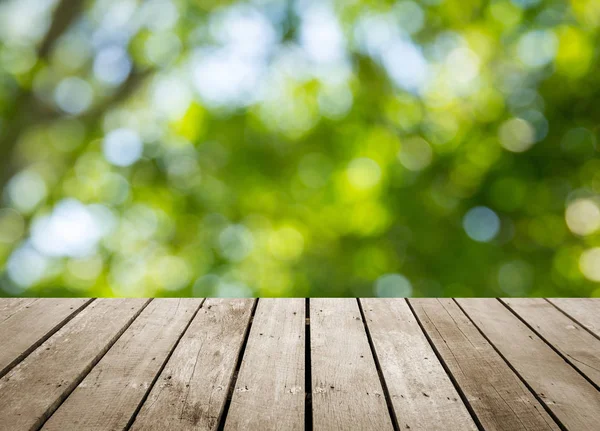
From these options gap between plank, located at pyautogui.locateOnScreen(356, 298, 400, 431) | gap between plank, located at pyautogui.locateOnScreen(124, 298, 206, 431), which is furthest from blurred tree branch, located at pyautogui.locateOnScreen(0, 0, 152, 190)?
gap between plank, located at pyautogui.locateOnScreen(356, 298, 400, 431)

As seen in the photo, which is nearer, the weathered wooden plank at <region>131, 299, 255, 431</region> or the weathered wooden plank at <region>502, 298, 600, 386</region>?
the weathered wooden plank at <region>131, 299, 255, 431</region>

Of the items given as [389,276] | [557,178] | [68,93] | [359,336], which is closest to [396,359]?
[359,336]

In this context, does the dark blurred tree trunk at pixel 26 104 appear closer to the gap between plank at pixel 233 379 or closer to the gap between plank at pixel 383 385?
the gap between plank at pixel 233 379

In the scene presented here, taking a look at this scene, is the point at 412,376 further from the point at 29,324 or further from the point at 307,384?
the point at 29,324

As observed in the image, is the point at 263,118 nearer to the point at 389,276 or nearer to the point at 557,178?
the point at 389,276

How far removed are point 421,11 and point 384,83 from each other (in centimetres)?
43

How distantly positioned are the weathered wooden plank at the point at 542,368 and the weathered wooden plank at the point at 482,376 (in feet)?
0.11

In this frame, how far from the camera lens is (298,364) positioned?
1.57m

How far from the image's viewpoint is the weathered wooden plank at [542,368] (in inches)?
53.3

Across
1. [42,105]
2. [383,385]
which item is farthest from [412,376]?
[42,105]

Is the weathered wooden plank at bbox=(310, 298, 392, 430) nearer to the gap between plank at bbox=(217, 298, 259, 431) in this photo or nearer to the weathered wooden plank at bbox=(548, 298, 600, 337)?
the gap between plank at bbox=(217, 298, 259, 431)

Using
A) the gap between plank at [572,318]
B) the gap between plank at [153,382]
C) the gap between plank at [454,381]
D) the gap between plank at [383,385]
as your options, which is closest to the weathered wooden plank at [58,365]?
the gap between plank at [153,382]

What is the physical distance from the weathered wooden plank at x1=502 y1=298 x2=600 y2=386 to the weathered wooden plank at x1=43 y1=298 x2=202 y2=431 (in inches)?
41.4

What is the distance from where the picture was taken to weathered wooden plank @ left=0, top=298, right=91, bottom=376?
1643 mm
